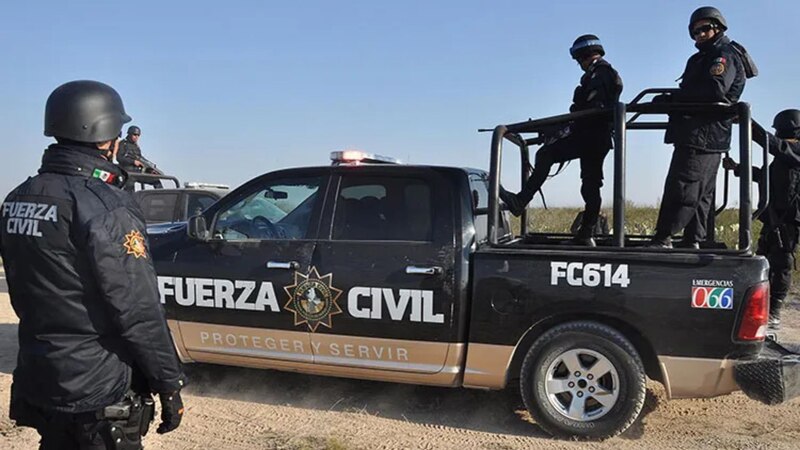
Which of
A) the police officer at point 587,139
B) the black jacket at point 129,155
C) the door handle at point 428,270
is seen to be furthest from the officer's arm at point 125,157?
the door handle at point 428,270

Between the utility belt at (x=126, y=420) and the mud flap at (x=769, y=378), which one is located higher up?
the utility belt at (x=126, y=420)

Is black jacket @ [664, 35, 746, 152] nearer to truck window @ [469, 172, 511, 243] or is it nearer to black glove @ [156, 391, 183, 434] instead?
truck window @ [469, 172, 511, 243]

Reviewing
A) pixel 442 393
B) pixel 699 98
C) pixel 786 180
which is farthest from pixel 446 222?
pixel 786 180

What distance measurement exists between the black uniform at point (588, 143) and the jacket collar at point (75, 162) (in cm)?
348

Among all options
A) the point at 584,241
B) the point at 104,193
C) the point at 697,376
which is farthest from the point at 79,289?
the point at 584,241

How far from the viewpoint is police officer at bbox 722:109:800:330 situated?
21.4 ft

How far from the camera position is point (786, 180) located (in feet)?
21.5

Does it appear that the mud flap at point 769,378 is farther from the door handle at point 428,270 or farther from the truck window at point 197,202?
the truck window at point 197,202

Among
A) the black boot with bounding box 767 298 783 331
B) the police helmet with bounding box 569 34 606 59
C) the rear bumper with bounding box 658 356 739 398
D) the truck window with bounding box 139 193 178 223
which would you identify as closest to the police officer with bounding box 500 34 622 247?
the police helmet with bounding box 569 34 606 59

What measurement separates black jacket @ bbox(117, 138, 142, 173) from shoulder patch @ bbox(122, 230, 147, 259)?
8.79 m

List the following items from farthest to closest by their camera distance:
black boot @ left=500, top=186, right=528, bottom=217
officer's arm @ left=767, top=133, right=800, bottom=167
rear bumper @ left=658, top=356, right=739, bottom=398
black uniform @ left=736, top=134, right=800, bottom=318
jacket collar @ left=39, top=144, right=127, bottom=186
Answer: black uniform @ left=736, top=134, right=800, bottom=318, officer's arm @ left=767, top=133, right=800, bottom=167, black boot @ left=500, top=186, right=528, bottom=217, rear bumper @ left=658, top=356, right=739, bottom=398, jacket collar @ left=39, top=144, right=127, bottom=186

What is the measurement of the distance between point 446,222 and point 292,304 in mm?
1193

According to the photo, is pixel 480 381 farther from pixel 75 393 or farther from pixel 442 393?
pixel 75 393

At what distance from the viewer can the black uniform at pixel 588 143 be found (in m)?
4.77
